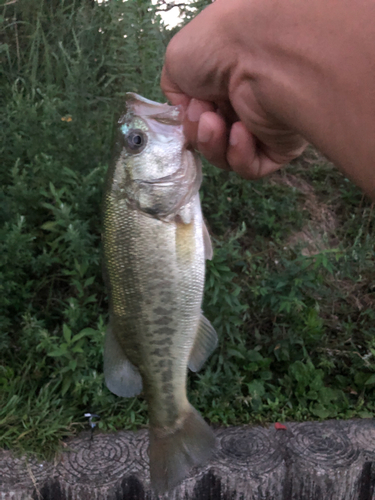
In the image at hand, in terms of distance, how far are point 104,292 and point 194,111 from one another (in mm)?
1718

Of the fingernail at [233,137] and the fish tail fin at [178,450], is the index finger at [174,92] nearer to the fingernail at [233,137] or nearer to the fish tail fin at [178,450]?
the fingernail at [233,137]

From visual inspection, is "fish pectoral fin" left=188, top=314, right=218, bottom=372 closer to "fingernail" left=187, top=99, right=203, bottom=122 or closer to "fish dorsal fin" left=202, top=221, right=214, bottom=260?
"fish dorsal fin" left=202, top=221, right=214, bottom=260

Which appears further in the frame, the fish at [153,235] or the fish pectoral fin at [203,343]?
the fish pectoral fin at [203,343]

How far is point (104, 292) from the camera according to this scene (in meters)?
2.85

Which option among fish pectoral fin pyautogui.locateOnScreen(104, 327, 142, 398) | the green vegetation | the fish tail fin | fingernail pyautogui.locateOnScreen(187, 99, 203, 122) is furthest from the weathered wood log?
fingernail pyautogui.locateOnScreen(187, 99, 203, 122)

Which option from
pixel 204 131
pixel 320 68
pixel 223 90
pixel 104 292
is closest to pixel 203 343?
pixel 204 131

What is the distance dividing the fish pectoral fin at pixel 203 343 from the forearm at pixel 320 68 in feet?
3.04

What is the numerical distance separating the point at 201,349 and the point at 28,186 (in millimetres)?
1913

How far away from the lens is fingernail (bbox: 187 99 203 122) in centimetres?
149

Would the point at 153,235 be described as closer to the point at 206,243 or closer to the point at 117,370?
the point at 206,243

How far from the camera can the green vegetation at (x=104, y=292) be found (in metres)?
2.37

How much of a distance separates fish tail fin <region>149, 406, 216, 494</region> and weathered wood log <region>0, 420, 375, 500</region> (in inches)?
11.7

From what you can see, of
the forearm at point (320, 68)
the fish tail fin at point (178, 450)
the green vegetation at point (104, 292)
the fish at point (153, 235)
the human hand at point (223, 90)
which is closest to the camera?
the forearm at point (320, 68)

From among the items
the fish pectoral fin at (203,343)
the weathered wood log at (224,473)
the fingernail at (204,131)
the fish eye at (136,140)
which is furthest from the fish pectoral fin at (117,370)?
the fingernail at (204,131)
